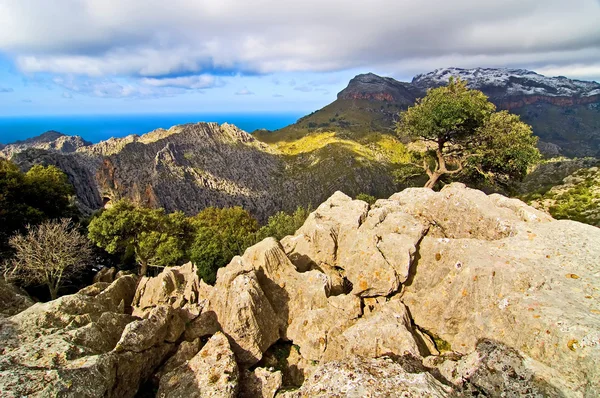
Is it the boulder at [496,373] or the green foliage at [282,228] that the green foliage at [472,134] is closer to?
the boulder at [496,373]

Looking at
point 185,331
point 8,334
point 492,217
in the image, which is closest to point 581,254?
point 492,217

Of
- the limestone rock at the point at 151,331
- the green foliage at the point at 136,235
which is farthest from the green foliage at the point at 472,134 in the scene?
the green foliage at the point at 136,235

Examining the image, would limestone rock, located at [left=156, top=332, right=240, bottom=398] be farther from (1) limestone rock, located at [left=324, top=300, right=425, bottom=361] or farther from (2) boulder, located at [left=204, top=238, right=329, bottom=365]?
(1) limestone rock, located at [left=324, top=300, right=425, bottom=361]

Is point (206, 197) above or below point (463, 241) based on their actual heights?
below

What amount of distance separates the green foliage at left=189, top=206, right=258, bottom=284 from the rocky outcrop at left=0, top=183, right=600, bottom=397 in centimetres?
2140

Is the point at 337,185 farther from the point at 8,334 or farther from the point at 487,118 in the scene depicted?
the point at 8,334

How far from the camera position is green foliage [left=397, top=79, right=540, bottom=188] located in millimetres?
28797

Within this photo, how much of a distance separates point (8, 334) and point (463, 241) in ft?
60.0

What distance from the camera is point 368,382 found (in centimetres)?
874

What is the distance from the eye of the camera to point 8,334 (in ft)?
37.4

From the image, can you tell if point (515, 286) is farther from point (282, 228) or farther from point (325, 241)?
point (282, 228)

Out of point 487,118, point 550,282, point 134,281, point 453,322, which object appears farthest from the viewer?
point 487,118

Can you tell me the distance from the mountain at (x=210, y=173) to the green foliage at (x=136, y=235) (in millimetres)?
104369

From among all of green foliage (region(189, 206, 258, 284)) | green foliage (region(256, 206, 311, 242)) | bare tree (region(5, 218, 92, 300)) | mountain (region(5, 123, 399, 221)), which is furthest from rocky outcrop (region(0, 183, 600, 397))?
mountain (region(5, 123, 399, 221))
